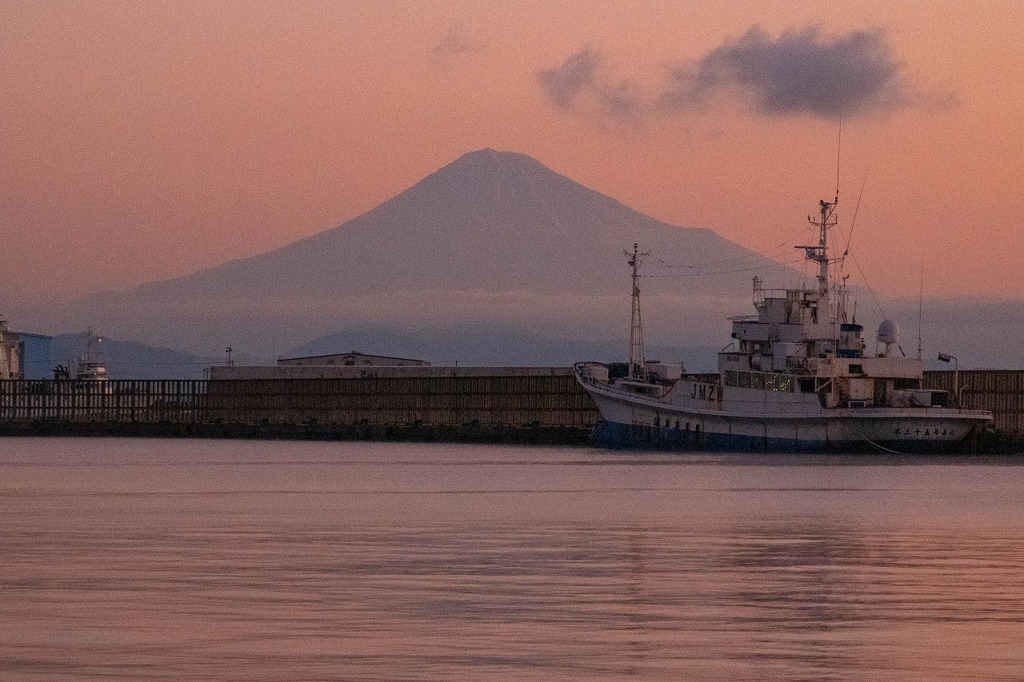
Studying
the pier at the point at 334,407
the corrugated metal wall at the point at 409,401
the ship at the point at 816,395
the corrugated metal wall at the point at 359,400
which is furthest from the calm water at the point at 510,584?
the corrugated metal wall at the point at 409,401

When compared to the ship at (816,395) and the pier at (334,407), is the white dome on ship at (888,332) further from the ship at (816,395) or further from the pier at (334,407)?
the pier at (334,407)

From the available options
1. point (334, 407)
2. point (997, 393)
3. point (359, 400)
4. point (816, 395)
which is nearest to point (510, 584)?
point (816, 395)

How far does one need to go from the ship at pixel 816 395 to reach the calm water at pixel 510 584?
35.7 metres

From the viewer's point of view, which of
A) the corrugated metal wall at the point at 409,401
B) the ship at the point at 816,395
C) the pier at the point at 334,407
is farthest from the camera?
the pier at the point at 334,407

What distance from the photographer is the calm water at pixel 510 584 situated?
21969 mm

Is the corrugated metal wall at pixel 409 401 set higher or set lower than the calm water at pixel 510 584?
higher

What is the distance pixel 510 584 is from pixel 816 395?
73.9 m

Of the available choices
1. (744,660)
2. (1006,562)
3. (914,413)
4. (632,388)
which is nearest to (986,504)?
(1006,562)

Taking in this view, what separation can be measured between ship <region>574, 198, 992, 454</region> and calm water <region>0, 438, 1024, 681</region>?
3574cm

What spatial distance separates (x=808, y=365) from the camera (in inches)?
4040

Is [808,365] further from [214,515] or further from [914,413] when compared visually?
[214,515]

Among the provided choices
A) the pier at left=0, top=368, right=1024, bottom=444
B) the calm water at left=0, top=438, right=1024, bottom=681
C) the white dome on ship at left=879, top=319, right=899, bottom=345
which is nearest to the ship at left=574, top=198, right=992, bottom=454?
the white dome on ship at left=879, top=319, right=899, bottom=345

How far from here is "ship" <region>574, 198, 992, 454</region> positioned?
329 ft

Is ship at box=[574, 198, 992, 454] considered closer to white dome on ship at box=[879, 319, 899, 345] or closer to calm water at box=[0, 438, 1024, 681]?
white dome on ship at box=[879, 319, 899, 345]
